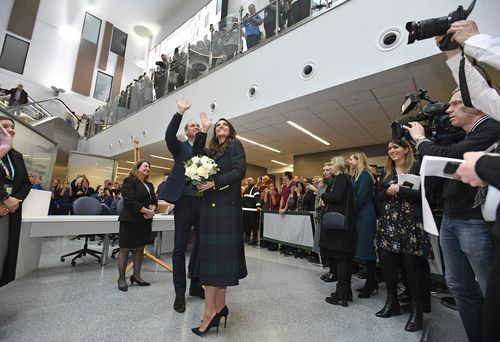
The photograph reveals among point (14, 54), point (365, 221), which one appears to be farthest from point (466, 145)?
point (14, 54)

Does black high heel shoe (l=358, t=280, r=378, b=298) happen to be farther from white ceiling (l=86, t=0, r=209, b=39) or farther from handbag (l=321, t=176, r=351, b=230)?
white ceiling (l=86, t=0, r=209, b=39)

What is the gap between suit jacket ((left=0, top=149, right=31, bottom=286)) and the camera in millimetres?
1802

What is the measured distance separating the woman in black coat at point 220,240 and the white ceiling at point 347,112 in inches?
142

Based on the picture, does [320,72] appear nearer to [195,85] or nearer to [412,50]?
[412,50]

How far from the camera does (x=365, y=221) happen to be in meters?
2.79

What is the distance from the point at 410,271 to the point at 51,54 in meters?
19.4

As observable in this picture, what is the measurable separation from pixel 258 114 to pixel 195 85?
2509mm

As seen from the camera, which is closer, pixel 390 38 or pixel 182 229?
pixel 182 229

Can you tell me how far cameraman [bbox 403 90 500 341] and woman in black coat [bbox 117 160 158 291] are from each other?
107 inches

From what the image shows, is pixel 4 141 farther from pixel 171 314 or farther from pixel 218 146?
pixel 171 314

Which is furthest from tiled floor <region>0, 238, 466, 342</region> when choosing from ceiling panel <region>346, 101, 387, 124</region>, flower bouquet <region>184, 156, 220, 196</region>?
ceiling panel <region>346, 101, 387, 124</region>

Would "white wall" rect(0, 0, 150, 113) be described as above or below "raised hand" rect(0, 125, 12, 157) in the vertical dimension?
above

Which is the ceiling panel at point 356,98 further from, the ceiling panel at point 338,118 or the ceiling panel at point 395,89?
the ceiling panel at point 338,118

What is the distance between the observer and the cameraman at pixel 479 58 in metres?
1.06
